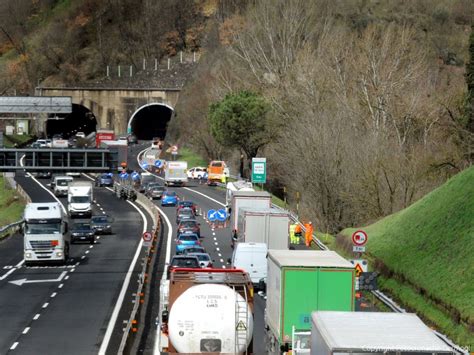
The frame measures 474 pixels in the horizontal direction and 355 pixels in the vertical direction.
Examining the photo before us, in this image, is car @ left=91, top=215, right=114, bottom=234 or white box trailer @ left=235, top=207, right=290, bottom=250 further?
car @ left=91, top=215, right=114, bottom=234

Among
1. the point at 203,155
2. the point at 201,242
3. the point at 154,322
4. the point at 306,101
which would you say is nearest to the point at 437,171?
the point at 201,242

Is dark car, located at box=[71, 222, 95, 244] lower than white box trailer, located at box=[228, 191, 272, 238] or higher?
lower

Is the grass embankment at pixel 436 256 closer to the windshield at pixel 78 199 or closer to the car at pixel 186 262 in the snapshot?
the car at pixel 186 262

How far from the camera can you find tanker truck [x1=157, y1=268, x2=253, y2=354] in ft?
80.2

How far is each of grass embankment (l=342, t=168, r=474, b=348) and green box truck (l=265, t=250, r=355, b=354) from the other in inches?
165

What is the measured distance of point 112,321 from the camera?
38.0 metres

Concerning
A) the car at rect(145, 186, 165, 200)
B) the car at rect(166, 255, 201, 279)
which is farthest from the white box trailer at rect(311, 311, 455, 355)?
the car at rect(145, 186, 165, 200)

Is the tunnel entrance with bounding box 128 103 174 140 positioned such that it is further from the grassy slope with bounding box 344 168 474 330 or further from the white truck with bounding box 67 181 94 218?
the grassy slope with bounding box 344 168 474 330

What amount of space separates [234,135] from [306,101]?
819 inches

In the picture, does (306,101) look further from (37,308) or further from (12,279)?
(37,308)

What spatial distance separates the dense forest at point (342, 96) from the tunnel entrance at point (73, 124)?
24.1 meters

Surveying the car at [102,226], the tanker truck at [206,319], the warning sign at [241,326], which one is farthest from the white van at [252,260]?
the car at [102,226]

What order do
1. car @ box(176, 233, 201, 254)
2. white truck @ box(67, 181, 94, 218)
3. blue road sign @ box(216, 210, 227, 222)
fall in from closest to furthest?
car @ box(176, 233, 201, 254) → blue road sign @ box(216, 210, 227, 222) → white truck @ box(67, 181, 94, 218)

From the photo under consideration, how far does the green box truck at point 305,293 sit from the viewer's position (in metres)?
27.9
